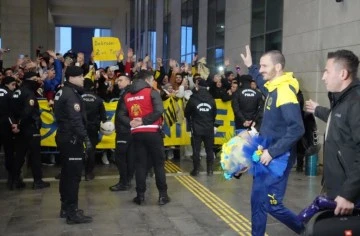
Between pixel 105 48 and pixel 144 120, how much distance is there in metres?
5.68

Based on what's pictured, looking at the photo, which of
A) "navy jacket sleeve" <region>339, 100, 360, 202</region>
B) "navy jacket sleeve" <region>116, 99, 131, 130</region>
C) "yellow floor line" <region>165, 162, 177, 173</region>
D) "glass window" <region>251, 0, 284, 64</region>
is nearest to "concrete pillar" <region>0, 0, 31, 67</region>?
"glass window" <region>251, 0, 284, 64</region>

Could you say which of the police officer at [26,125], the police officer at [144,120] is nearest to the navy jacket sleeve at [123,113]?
the police officer at [144,120]

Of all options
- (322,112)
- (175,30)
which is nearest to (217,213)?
(322,112)

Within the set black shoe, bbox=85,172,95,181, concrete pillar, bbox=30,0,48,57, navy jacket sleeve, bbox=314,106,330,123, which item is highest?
concrete pillar, bbox=30,0,48,57

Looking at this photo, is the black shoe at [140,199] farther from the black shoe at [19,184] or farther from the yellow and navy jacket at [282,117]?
the yellow and navy jacket at [282,117]

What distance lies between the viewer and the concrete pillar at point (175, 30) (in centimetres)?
2396

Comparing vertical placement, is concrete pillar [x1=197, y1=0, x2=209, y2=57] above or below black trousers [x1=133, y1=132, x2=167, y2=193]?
above

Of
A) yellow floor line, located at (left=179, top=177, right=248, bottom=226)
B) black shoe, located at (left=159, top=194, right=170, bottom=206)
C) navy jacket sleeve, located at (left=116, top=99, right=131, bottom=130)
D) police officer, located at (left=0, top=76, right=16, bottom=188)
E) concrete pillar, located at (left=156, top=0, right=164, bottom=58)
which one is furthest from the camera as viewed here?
concrete pillar, located at (left=156, top=0, right=164, bottom=58)

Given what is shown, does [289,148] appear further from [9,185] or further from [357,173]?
[9,185]

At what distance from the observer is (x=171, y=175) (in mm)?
9016

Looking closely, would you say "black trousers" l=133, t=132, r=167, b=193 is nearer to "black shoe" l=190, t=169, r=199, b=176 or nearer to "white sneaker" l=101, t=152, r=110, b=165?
"black shoe" l=190, t=169, r=199, b=176

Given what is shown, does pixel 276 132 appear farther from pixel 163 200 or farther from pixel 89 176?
pixel 89 176

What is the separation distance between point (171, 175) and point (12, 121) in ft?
10.5

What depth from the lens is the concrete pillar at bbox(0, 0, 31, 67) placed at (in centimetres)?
1852
